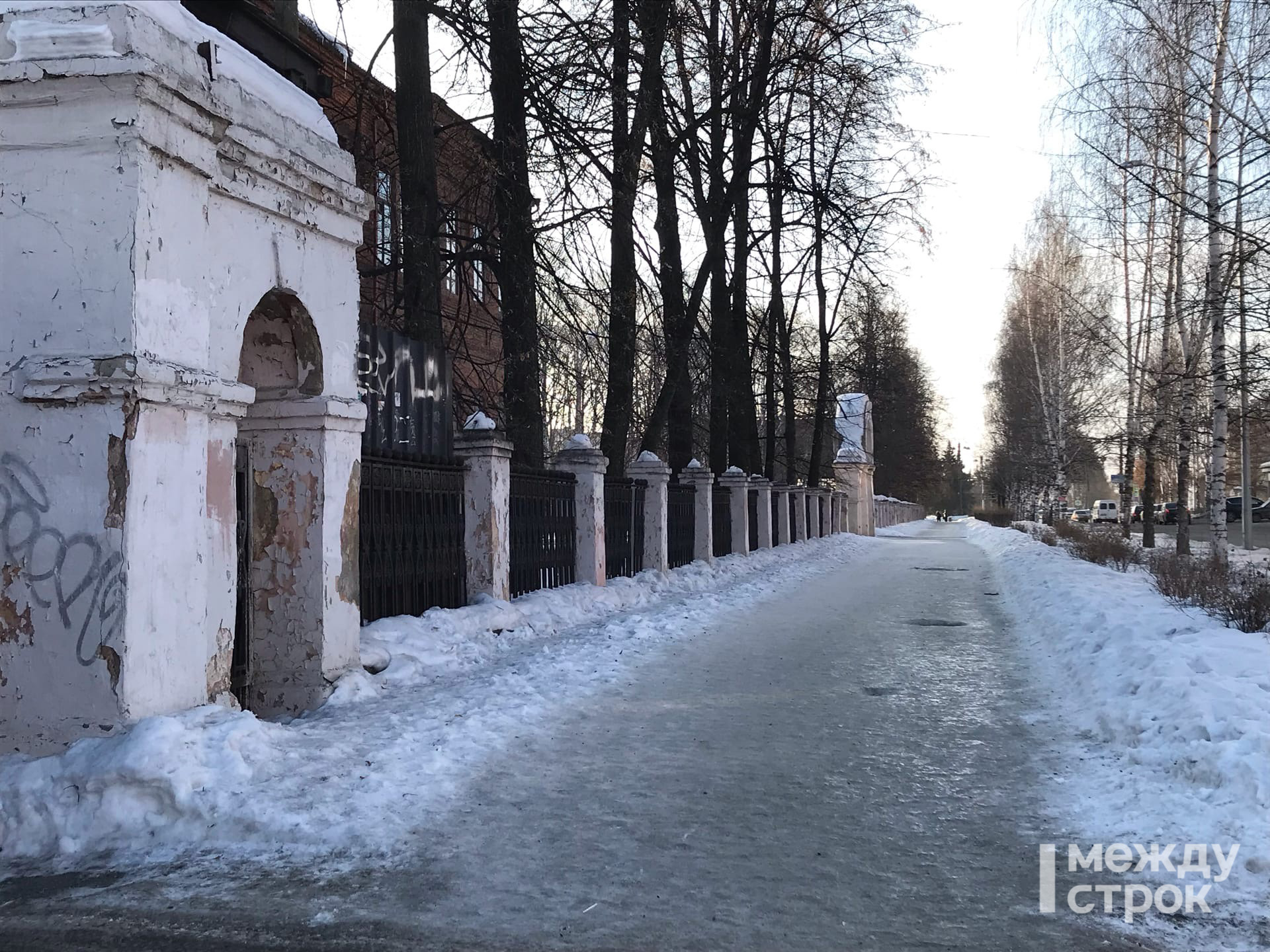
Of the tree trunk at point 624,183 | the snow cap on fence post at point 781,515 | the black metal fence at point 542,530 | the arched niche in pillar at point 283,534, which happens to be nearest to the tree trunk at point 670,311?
the tree trunk at point 624,183

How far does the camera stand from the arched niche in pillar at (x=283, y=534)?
20.0 ft

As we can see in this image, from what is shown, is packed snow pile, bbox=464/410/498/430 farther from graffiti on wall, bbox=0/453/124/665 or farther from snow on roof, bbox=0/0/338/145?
graffiti on wall, bbox=0/453/124/665

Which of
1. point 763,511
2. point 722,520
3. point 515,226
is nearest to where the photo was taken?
point 515,226

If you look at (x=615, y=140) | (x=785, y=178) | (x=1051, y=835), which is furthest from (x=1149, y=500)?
(x=1051, y=835)

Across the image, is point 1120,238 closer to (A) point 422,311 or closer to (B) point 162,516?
(A) point 422,311

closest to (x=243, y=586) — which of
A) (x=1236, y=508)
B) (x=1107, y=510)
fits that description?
(x=1236, y=508)

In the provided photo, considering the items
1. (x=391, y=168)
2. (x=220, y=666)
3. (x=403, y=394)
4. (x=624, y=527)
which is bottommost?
(x=220, y=666)

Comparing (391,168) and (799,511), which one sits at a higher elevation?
(391,168)

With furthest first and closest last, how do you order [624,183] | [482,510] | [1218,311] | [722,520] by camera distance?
[722,520], [624,183], [1218,311], [482,510]

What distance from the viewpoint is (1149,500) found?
86.1ft

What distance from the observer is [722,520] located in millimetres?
19375

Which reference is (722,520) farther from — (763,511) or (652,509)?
(652,509)

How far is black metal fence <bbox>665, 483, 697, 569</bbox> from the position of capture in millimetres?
15803

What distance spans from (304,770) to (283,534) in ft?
6.85
